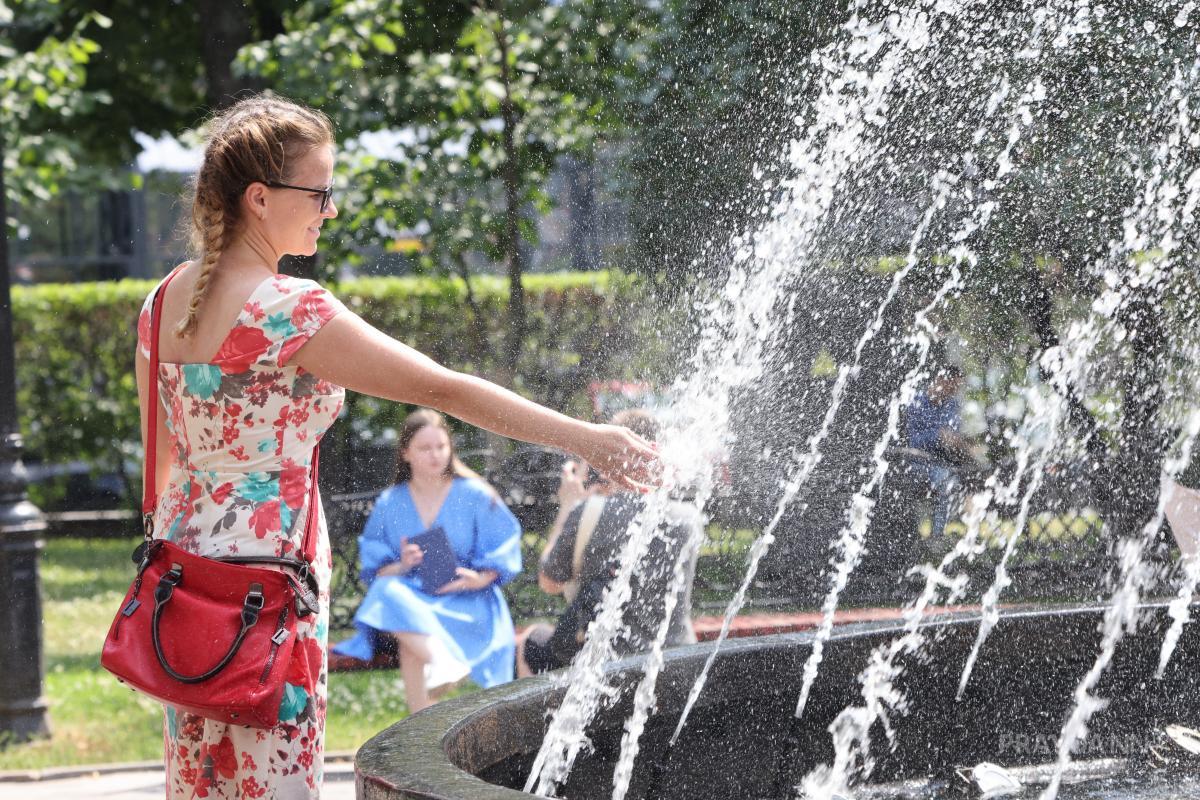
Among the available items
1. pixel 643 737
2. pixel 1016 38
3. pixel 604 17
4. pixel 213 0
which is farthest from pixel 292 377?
pixel 213 0

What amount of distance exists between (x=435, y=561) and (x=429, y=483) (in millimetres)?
341

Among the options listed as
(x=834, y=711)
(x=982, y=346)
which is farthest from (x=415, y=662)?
(x=982, y=346)

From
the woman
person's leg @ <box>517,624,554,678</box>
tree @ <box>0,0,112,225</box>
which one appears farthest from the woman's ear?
tree @ <box>0,0,112,225</box>

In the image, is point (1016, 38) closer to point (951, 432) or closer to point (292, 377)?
point (951, 432)

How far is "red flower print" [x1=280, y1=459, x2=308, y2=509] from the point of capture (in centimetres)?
→ 215

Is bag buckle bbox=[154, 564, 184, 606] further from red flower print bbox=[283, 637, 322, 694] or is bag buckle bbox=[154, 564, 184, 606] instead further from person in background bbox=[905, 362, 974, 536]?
person in background bbox=[905, 362, 974, 536]

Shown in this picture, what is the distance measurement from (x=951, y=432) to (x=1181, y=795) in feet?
15.9

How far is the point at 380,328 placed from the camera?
12.9 metres

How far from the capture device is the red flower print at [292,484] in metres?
2.15

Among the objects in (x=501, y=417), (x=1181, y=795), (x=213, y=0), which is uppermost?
(x=213, y=0)

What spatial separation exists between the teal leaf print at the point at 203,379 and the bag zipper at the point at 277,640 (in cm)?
34

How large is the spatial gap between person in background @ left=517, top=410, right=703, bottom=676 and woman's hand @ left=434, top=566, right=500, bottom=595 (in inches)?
10.2

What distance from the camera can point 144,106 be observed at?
12.9 metres

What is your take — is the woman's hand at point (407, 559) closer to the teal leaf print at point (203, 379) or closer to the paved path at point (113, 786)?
the paved path at point (113, 786)
